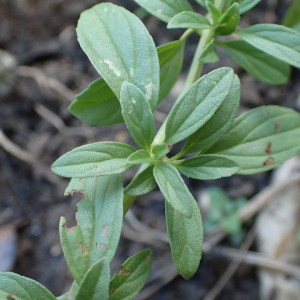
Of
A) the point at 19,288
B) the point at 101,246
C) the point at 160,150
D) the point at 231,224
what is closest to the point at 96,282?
the point at 101,246

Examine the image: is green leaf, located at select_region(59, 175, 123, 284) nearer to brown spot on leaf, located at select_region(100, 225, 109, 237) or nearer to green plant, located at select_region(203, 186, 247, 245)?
brown spot on leaf, located at select_region(100, 225, 109, 237)

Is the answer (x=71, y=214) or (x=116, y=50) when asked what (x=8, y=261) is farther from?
(x=116, y=50)

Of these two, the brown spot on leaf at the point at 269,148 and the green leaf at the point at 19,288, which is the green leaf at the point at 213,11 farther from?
the green leaf at the point at 19,288

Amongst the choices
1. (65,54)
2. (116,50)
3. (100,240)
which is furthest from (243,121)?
(65,54)

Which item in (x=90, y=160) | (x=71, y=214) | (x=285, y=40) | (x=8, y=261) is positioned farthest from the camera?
(x=71, y=214)

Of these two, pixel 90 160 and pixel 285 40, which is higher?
pixel 285 40

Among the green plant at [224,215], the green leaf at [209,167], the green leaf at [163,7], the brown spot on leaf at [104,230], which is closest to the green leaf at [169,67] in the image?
the green leaf at [163,7]

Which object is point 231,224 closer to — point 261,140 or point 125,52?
point 261,140
